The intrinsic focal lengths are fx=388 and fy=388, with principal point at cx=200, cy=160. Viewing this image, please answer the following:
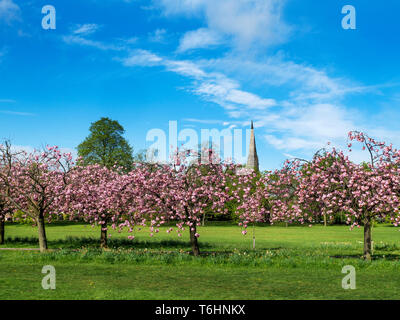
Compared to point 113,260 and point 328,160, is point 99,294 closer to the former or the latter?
point 113,260

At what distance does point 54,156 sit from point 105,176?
190 inches

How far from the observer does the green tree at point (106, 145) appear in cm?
6506

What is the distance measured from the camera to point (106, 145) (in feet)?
221

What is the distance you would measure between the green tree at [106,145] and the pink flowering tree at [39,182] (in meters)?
36.1

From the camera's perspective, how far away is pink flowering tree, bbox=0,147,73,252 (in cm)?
2359

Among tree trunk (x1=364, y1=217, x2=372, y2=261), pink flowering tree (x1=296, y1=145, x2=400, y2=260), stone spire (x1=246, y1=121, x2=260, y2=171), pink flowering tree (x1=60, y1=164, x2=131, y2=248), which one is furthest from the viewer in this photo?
stone spire (x1=246, y1=121, x2=260, y2=171)

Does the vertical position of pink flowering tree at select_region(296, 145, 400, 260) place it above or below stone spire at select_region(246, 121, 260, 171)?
below

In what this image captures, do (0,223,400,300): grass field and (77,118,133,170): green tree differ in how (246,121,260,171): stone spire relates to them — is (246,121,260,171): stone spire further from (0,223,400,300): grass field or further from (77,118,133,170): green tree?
(0,223,400,300): grass field

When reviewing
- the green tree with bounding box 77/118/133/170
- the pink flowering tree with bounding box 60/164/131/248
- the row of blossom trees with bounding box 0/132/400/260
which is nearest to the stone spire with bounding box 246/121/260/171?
the green tree with bounding box 77/118/133/170

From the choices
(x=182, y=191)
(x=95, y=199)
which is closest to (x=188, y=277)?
(x=182, y=191)

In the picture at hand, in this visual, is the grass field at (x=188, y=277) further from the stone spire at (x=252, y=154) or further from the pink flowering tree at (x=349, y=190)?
the stone spire at (x=252, y=154)

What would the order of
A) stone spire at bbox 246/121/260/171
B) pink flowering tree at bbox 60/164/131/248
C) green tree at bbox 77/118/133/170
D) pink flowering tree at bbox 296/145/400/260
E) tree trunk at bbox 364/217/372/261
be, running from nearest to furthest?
pink flowering tree at bbox 296/145/400/260, tree trunk at bbox 364/217/372/261, pink flowering tree at bbox 60/164/131/248, green tree at bbox 77/118/133/170, stone spire at bbox 246/121/260/171

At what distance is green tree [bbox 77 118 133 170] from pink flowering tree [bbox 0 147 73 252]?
3608 centimetres

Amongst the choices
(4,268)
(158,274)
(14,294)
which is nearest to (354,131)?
(158,274)
